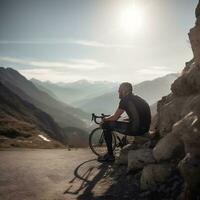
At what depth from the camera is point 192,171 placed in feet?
24.0

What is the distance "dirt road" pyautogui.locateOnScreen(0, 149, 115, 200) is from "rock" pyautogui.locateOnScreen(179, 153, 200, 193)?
3.42 m

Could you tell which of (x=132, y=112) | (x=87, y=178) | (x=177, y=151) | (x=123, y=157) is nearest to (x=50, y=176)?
(x=87, y=178)

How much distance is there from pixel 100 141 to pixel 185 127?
722cm

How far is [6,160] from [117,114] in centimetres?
572

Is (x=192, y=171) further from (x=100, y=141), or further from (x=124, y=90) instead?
(x=100, y=141)

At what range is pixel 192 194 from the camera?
7191mm

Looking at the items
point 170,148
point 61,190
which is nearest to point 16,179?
point 61,190

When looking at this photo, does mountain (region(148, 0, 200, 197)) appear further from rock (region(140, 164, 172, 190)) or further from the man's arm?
the man's arm

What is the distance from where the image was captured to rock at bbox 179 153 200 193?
7195mm

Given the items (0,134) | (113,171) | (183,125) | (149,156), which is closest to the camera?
(183,125)

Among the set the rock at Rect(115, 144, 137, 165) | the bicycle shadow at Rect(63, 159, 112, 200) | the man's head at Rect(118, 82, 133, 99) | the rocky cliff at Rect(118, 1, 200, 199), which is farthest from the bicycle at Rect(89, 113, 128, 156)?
the man's head at Rect(118, 82, 133, 99)

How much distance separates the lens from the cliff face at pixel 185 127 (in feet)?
24.5

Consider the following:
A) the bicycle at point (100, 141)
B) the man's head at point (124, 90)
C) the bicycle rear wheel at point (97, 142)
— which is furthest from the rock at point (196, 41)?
the bicycle rear wheel at point (97, 142)

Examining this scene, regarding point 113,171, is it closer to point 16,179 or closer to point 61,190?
point 61,190
